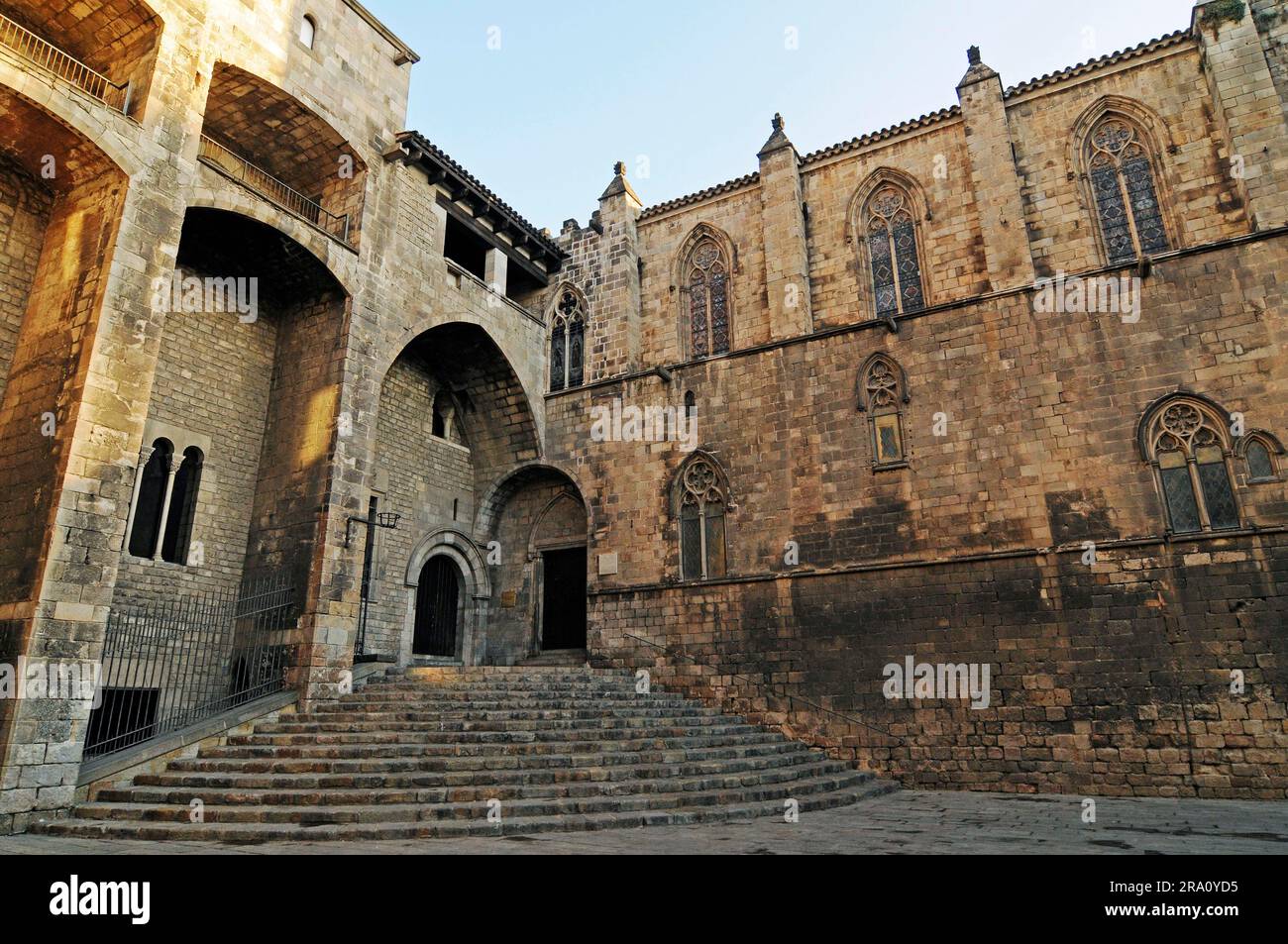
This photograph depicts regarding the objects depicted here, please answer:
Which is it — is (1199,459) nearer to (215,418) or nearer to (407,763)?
(407,763)

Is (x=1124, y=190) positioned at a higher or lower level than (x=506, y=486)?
higher

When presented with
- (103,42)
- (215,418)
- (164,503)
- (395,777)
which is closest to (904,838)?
(395,777)

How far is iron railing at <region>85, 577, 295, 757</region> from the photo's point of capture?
10.5m

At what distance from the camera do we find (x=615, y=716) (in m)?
11.3

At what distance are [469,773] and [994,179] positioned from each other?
13.6 m

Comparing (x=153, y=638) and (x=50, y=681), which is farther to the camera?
(x=153, y=638)

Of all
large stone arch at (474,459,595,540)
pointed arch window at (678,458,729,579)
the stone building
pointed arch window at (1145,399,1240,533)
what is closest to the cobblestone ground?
the stone building

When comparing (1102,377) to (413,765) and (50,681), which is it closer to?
(413,765)

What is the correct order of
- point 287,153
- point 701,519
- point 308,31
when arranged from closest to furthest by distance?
point 308,31
point 287,153
point 701,519

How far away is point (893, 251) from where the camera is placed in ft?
51.3

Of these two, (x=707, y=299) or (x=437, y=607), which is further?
(x=707, y=299)

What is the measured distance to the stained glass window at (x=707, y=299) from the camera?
16875mm

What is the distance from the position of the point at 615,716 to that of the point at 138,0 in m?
12.1

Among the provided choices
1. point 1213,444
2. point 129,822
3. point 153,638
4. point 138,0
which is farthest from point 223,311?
point 1213,444
